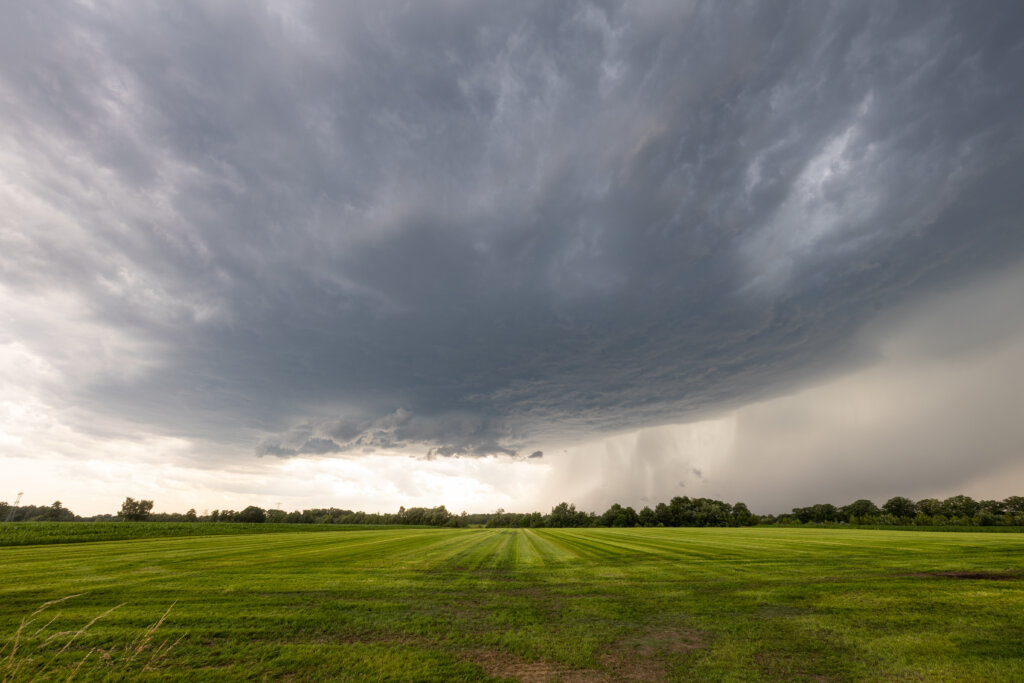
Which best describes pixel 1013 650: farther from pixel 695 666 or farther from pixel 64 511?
pixel 64 511

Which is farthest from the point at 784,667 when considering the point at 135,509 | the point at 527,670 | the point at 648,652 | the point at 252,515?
the point at 135,509

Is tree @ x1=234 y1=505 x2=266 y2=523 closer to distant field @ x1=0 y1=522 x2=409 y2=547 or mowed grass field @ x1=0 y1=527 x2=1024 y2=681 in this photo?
distant field @ x1=0 y1=522 x2=409 y2=547

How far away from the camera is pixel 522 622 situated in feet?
44.7

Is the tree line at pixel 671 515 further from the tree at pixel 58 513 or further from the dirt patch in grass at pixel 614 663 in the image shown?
the dirt patch in grass at pixel 614 663

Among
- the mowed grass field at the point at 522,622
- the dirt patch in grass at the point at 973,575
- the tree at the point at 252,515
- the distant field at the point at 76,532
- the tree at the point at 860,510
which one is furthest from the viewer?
the tree at the point at 252,515

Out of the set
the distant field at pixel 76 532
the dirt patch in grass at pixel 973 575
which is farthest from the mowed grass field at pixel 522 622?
the distant field at pixel 76 532

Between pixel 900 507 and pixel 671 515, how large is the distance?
7430 centimetres

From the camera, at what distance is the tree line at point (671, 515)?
11438cm

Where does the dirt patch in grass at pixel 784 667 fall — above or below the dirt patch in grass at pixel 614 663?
below

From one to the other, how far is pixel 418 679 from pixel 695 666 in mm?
6821

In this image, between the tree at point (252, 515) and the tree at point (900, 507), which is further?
Result: the tree at point (252, 515)

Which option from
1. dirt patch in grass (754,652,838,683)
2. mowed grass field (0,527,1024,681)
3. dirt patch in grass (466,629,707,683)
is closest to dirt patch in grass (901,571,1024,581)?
mowed grass field (0,527,1024,681)

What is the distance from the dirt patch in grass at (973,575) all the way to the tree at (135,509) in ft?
628

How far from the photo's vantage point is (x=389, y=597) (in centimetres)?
1664
